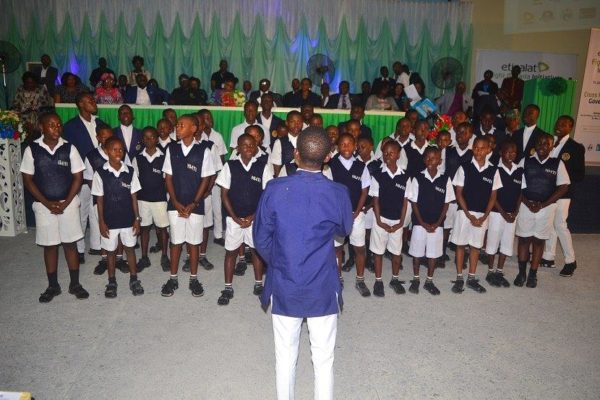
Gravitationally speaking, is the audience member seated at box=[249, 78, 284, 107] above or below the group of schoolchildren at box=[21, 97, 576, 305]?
above

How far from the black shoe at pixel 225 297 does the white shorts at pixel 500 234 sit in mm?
2750

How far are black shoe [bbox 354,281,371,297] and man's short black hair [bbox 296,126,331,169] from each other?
2.48m

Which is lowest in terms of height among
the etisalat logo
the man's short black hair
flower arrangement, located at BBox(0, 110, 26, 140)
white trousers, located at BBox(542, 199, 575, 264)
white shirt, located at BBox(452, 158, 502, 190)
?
white trousers, located at BBox(542, 199, 575, 264)

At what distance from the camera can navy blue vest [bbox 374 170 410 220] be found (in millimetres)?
4625

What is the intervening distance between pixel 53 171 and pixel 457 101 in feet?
27.7

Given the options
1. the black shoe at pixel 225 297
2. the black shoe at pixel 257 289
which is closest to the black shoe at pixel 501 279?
the black shoe at pixel 257 289

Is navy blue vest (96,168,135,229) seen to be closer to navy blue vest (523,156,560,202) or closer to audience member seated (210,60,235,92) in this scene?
navy blue vest (523,156,560,202)

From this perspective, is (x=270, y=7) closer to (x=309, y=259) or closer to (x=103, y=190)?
(x=103, y=190)

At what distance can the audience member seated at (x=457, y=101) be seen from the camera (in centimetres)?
1012

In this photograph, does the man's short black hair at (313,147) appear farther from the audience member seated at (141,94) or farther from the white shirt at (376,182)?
the audience member seated at (141,94)

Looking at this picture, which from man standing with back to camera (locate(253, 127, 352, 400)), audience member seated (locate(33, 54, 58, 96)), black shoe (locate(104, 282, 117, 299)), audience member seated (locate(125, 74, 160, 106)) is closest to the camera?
man standing with back to camera (locate(253, 127, 352, 400))

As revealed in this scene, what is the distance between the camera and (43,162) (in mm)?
4113

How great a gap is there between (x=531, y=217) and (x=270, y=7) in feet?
31.5

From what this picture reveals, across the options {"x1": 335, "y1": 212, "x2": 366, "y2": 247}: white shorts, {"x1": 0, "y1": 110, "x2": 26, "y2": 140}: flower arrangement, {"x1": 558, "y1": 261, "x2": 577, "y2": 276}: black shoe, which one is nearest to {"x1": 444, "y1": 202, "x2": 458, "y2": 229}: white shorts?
{"x1": 558, "y1": 261, "x2": 577, "y2": 276}: black shoe
